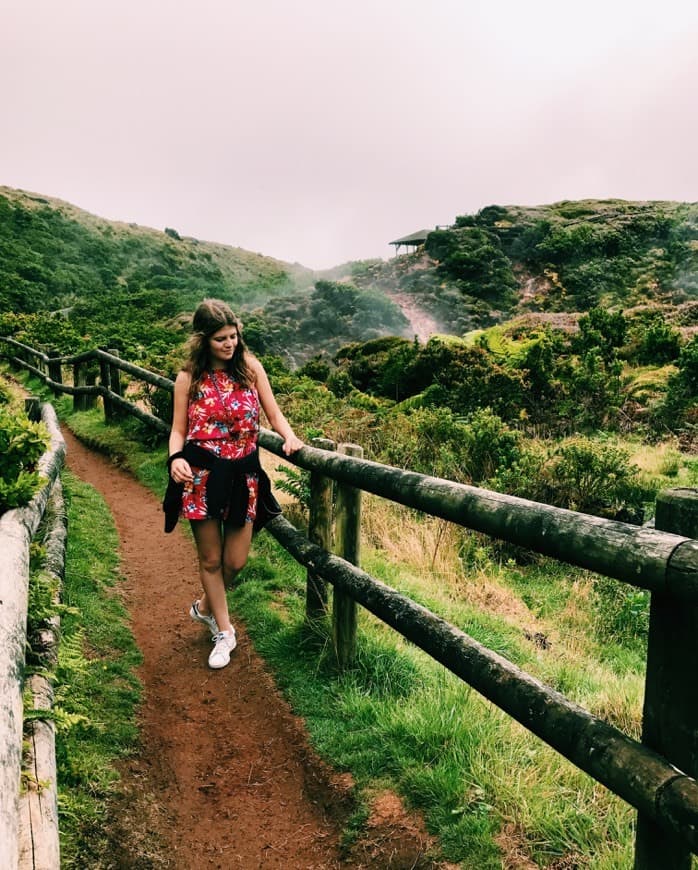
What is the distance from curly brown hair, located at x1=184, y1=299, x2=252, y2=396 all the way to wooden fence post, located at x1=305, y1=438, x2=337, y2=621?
1.91ft

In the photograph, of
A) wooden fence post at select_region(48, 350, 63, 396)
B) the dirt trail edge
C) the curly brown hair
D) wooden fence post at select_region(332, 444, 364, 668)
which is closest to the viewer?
the dirt trail edge

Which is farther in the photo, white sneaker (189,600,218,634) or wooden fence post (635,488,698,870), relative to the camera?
white sneaker (189,600,218,634)

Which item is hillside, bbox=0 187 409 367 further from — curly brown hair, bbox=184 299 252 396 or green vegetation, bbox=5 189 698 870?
A: curly brown hair, bbox=184 299 252 396

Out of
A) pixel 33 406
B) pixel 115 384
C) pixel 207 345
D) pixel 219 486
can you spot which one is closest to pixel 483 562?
pixel 219 486

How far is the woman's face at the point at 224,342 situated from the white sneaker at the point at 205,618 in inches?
64.1

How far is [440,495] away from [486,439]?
665cm

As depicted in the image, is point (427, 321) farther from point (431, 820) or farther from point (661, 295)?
point (431, 820)

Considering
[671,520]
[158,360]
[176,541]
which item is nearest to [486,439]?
[176,541]

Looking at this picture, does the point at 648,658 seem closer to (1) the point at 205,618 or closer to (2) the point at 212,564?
(2) the point at 212,564

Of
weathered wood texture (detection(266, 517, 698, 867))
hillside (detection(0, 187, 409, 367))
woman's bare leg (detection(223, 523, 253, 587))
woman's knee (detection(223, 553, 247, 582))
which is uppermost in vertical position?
hillside (detection(0, 187, 409, 367))

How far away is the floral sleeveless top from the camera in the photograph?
11.1 feet

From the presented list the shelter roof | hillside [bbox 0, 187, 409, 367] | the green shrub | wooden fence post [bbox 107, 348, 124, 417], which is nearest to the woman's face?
the green shrub

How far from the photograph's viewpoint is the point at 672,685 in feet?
4.80

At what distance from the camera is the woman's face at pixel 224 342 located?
3.36 m
